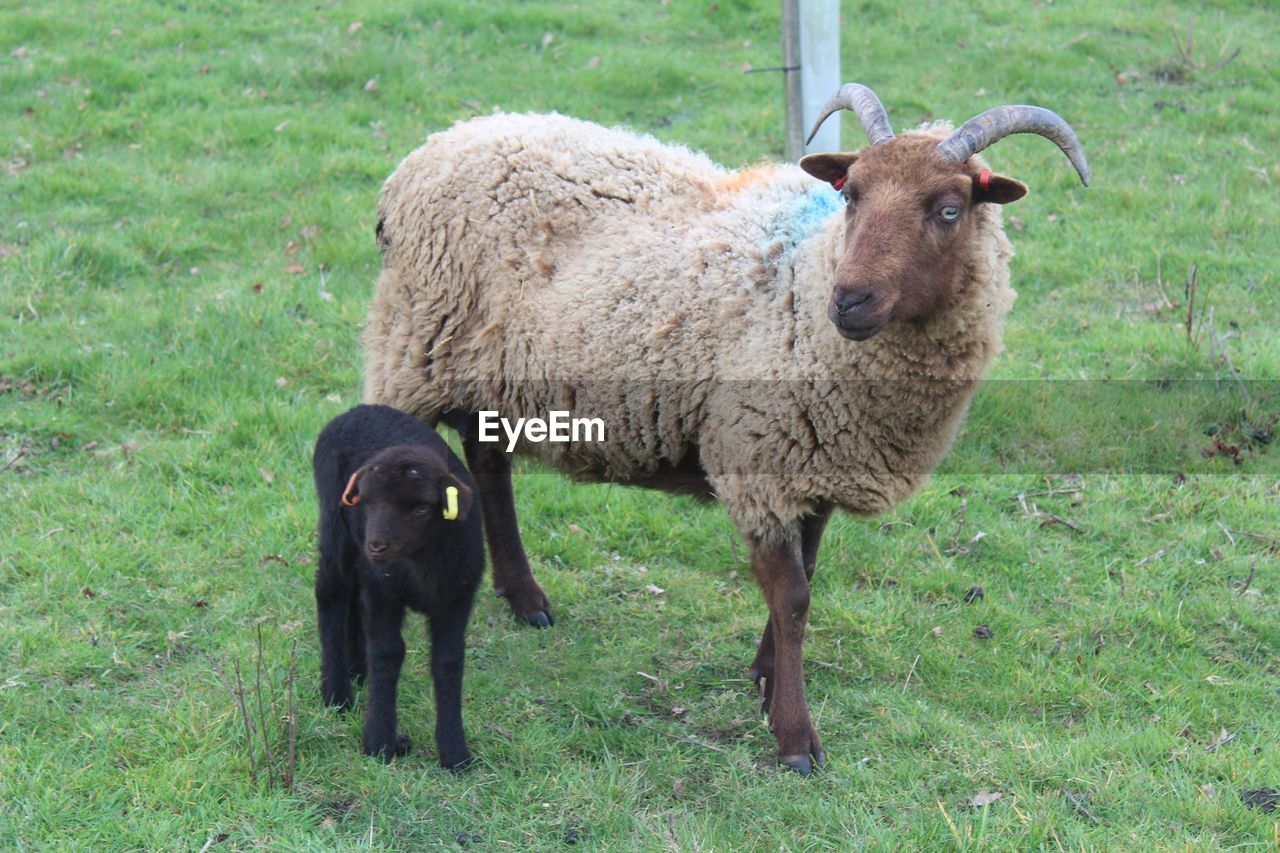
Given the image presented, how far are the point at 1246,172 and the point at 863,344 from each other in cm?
582

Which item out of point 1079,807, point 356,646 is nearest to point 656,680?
point 356,646

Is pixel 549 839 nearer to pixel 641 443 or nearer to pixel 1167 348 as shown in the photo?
pixel 641 443

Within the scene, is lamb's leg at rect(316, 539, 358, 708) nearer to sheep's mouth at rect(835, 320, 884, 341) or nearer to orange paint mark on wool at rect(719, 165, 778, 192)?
sheep's mouth at rect(835, 320, 884, 341)

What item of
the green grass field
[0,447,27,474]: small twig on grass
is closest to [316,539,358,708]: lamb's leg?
the green grass field

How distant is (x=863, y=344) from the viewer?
4.33m

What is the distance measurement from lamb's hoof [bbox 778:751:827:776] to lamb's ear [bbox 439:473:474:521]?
139cm

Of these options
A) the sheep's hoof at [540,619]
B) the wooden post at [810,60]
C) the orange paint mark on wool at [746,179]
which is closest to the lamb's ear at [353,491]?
the sheep's hoof at [540,619]

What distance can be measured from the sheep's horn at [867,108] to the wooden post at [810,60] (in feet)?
5.43

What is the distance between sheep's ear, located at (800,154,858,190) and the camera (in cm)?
438

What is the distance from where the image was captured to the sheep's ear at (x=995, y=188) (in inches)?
163

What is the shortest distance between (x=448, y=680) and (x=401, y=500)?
0.68 m

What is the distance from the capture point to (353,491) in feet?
13.5

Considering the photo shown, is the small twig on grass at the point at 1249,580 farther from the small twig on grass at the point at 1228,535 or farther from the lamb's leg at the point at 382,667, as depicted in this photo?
the lamb's leg at the point at 382,667

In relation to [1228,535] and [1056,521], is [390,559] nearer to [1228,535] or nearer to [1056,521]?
[1056,521]
